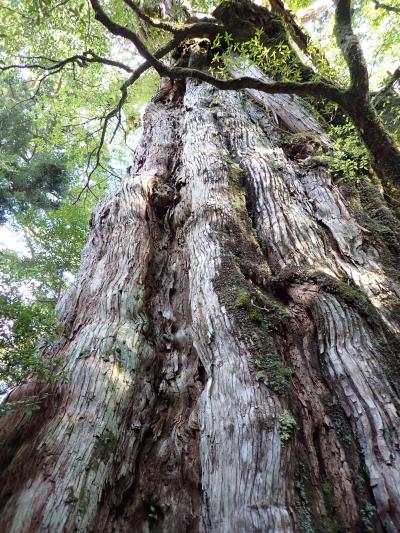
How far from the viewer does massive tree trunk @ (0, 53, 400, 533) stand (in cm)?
205

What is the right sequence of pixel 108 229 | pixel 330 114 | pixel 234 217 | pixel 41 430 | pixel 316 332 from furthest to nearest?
1. pixel 330 114
2. pixel 108 229
3. pixel 234 217
4. pixel 316 332
5. pixel 41 430

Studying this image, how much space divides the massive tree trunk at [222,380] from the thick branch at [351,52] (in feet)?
4.37

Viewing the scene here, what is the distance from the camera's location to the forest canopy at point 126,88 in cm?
316

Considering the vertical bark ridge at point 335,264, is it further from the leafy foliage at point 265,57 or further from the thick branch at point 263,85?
the thick branch at point 263,85

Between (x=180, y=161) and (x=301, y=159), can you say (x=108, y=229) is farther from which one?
(x=301, y=159)

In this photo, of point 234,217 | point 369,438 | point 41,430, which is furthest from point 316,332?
point 41,430

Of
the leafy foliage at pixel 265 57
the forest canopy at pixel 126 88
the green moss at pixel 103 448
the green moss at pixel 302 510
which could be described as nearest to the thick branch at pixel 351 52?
the forest canopy at pixel 126 88

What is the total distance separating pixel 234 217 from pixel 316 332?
1.61m

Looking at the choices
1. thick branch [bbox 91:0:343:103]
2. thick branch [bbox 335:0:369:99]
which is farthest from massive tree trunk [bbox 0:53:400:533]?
thick branch [bbox 335:0:369:99]

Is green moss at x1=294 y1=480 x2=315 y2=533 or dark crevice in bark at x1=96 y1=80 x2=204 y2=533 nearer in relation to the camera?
green moss at x1=294 y1=480 x2=315 y2=533

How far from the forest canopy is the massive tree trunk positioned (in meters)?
0.46

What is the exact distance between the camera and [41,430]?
242cm

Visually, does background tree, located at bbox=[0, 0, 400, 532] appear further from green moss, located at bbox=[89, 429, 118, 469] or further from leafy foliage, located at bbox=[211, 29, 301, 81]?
leafy foliage, located at bbox=[211, 29, 301, 81]

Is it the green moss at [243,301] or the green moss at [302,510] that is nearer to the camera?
the green moss at [302,510]
